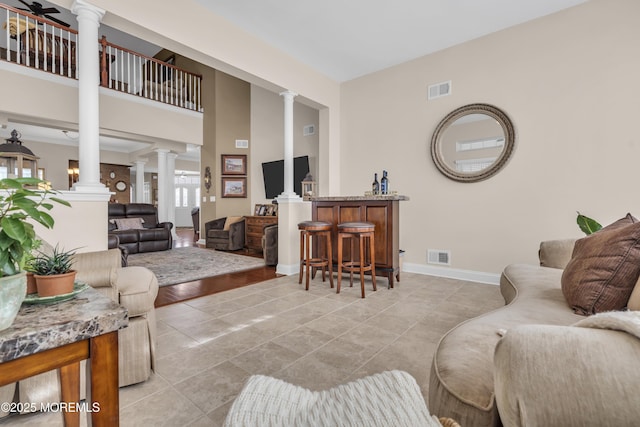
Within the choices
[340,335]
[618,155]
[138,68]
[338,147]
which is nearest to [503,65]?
[618,155]

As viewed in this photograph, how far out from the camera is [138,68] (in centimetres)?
644

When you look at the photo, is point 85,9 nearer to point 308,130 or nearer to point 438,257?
point 308,130

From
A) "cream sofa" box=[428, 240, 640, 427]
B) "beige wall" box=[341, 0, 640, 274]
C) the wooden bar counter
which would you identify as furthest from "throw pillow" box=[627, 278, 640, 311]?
"beige wall" box=[341, 0, 640, 274]

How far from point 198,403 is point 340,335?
3.37 ft

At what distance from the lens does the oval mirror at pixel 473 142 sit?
3.47 m

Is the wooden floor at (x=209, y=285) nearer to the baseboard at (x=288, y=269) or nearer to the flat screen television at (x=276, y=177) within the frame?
the baseboard at (x=288, y=269)

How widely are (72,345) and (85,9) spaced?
288 centimetres

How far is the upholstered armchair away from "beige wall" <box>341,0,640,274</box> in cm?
360

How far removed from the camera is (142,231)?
617 cm

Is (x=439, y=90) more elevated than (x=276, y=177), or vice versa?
(x=439, y=90)

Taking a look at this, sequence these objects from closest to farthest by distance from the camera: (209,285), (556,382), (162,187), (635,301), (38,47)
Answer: (556,382) < (635,301) < (209,285) < (38,47) < (162,187)

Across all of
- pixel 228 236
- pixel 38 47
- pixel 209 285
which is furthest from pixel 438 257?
pixel 38 47

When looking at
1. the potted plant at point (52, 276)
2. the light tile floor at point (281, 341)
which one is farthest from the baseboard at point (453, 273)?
the potted plant at point (52, 276)

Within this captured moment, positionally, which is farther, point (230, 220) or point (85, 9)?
point (230, 220)
